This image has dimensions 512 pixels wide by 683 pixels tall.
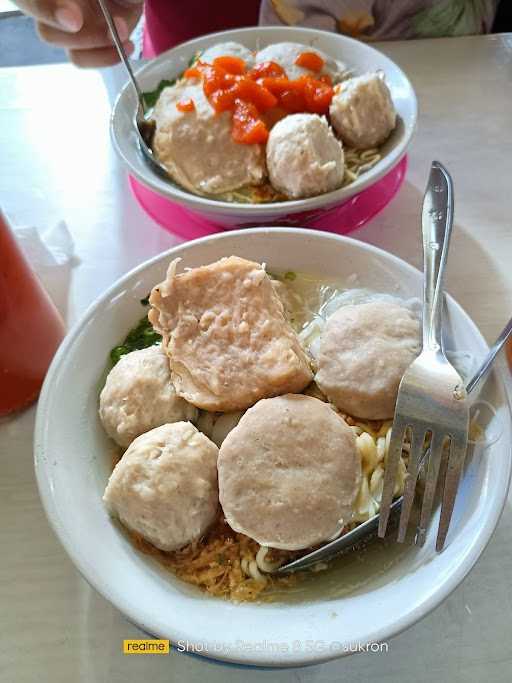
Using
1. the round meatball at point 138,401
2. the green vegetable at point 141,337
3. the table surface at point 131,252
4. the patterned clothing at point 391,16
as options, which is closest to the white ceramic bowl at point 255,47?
the table surface at point 131,252

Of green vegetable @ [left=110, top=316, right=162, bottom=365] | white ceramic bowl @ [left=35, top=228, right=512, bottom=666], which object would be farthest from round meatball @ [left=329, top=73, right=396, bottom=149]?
green vegetable @ [left=110, top=316, right=162, bottom=365]

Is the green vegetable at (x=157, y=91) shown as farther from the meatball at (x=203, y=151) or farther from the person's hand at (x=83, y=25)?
the person's hand at (x=83, y=25)

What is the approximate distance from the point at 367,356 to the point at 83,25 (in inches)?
56.1

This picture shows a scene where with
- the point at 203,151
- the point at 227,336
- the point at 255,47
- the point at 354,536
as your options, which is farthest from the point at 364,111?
the point at 354,536

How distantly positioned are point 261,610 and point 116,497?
252mm

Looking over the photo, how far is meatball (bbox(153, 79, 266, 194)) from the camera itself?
58.1 inches

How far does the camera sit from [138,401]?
932mm

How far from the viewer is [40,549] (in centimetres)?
97

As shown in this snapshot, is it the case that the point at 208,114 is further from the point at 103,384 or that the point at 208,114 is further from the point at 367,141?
the point at 103,384

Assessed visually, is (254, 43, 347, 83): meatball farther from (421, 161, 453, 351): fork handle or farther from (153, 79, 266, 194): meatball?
(421, 161, 453, 351): fork handle

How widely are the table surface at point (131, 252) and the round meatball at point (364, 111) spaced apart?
147 millimetres

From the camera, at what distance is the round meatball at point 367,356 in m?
0.91

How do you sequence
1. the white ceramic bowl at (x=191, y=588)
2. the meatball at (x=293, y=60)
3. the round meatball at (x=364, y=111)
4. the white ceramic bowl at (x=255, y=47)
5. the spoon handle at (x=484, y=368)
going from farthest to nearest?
the meatball at (x=293, y=60)
the round meatball at (x=364, y=111)
the white ceramic bowl at (x=255, y=47)
the spoon handle at (x=484, y=368)
the white ceramic bowl at (x=191, y=588)

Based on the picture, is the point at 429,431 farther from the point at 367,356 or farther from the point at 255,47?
the point at 255,47
